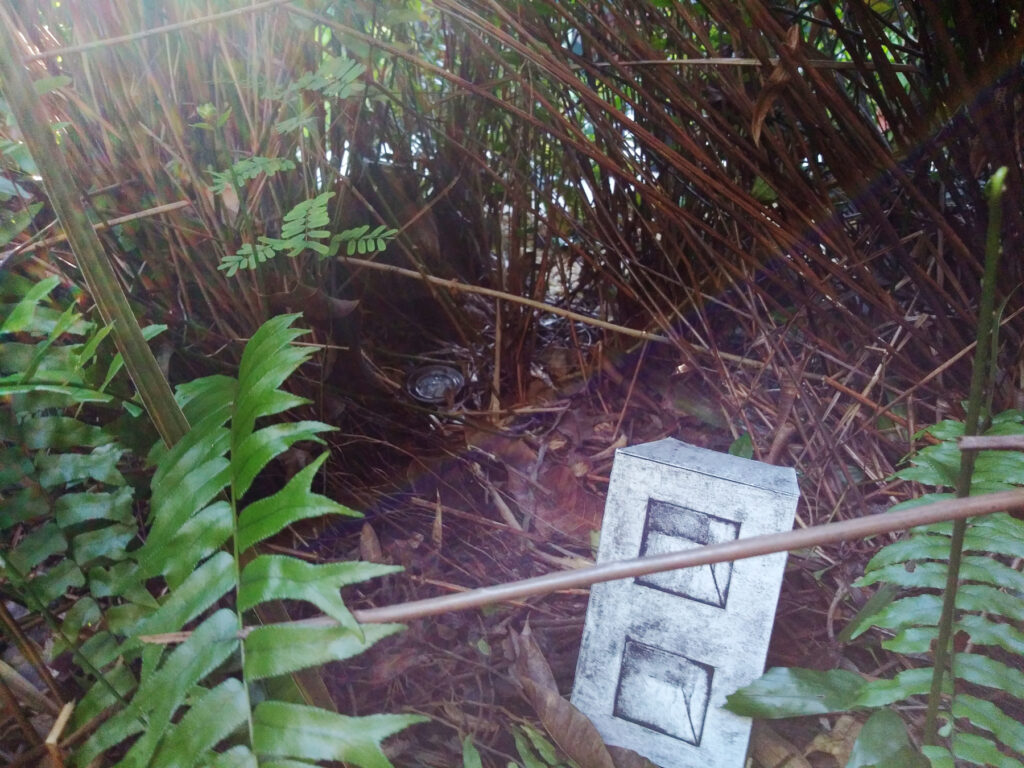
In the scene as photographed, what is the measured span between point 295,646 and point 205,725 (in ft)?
0.35

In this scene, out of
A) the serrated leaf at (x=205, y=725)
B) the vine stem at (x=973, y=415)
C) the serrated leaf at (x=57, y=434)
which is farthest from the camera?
the serrated leaf at (x=57, y=434)

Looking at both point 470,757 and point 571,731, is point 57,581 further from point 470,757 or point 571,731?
point 571,731

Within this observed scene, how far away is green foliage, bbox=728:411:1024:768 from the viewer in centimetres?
71

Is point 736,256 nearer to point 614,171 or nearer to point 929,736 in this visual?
point 614,171

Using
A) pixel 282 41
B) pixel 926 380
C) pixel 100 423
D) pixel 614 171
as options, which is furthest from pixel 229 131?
pixel 926 380

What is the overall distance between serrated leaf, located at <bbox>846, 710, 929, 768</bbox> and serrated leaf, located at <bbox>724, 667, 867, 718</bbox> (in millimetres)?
35

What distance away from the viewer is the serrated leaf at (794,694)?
31.4 inches

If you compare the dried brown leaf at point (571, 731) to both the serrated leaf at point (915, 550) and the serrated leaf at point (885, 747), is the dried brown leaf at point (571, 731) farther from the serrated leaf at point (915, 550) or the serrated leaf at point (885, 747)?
the serrated leaf at point (915, 550)

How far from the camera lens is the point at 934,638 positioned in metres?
0.79

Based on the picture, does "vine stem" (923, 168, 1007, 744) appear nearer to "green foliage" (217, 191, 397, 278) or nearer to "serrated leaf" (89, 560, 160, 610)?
"green foliage" (217, 191, 397, 278)

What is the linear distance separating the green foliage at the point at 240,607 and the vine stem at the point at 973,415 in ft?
1.53

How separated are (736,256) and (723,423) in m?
0.28

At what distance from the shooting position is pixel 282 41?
1.03 meters

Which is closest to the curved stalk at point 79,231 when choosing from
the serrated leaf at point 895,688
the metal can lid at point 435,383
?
the metal can lid at point 435,383
